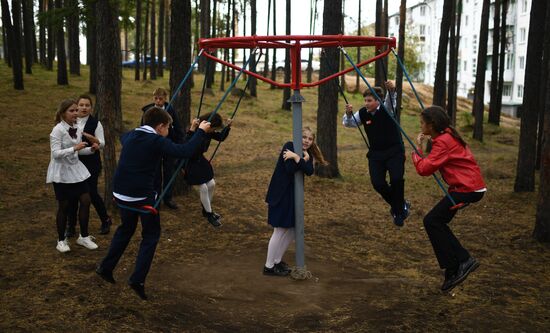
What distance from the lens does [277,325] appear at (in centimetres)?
566

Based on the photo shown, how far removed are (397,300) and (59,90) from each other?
20111mm

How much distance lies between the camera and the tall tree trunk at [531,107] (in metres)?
12.4

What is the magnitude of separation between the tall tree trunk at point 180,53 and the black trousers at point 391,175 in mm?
4108

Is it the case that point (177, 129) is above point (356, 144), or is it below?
above

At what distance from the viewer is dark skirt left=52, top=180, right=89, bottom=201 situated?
7.12 meters

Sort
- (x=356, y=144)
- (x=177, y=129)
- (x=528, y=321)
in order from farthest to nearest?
(x=356, y=144)
(x=177, y=129)
(x=528, y=321)

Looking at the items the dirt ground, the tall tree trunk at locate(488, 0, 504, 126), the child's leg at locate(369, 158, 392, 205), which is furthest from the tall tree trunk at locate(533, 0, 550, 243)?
the tall tree trunk at locate(488, 0, 504, 126)

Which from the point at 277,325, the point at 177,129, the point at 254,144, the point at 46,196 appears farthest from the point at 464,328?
the point at 254,144

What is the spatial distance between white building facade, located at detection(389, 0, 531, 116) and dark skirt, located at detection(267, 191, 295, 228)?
2908 cm

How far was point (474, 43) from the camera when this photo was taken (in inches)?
2422

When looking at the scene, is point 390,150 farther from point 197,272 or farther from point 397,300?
point 197,272

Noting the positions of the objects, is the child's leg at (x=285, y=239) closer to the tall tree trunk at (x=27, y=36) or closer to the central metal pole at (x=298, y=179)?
the central metal pole at (x=298, y=179)

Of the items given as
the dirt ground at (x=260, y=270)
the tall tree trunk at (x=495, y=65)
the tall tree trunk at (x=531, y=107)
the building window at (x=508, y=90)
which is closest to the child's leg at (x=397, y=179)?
the dirt ground at (x=260, y=270)

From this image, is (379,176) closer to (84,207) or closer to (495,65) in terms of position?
(84,207)
